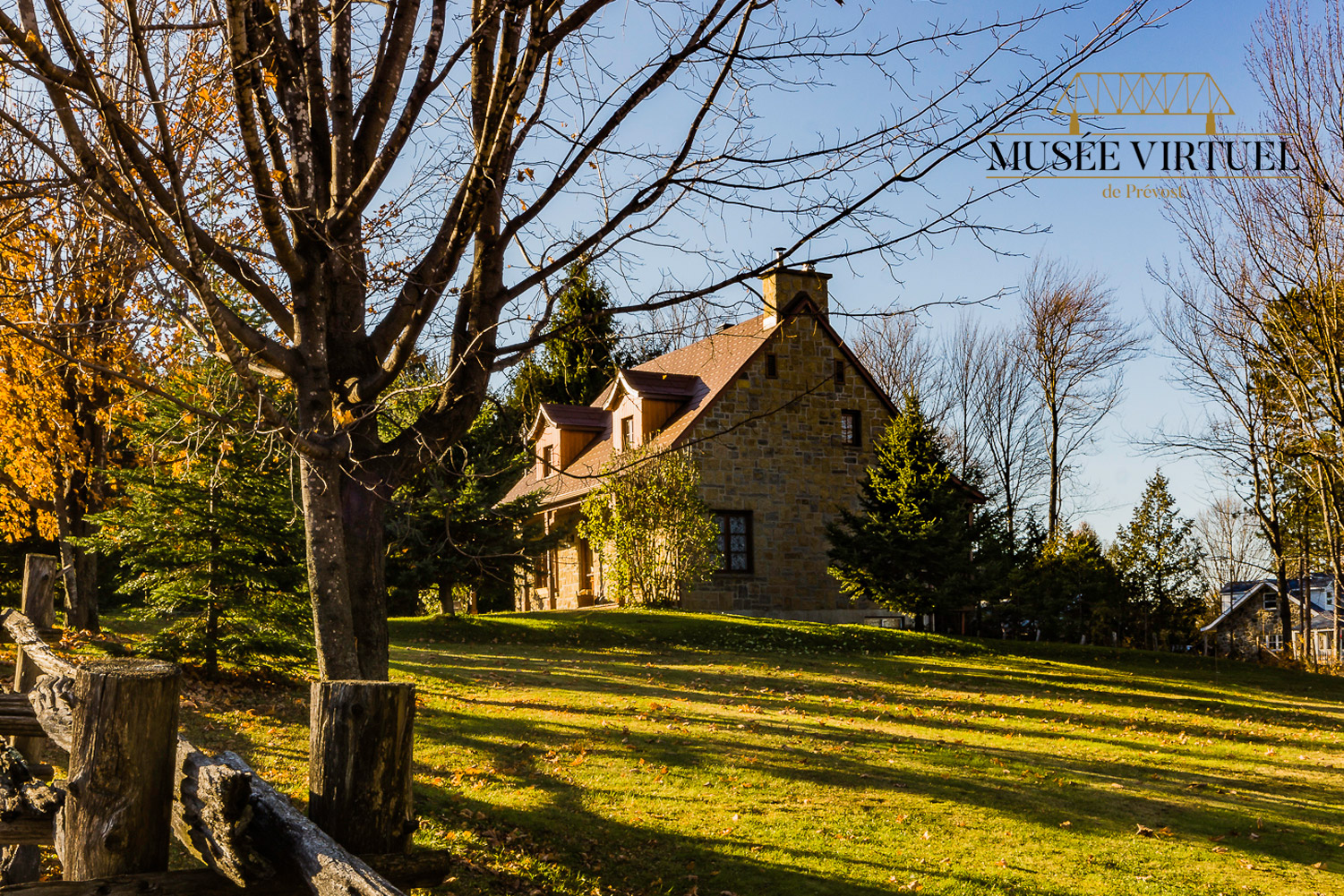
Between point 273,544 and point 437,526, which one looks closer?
point 273,544

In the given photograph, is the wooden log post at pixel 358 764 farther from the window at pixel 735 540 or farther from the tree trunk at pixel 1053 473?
the tree trunk at pixel 1053 473

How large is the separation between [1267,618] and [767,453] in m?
23.7

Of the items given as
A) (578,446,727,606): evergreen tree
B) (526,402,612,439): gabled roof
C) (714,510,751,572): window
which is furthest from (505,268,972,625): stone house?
(526,402,612,439): gabled roof

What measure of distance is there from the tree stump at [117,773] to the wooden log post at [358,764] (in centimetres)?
54

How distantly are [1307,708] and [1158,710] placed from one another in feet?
10.8

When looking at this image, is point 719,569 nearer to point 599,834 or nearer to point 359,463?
point 599,834

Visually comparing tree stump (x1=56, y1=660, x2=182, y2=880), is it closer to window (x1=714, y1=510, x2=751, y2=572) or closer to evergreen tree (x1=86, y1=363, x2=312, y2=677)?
evergreen tree (x1=86, y1=363, x2=312, y2=677)

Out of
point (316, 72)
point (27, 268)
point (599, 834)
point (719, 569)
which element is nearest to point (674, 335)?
point (316, 72)

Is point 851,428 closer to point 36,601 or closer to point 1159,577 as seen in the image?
point 1159,577

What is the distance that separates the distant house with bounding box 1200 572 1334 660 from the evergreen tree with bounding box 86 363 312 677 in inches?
1080

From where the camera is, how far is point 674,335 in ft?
19.7

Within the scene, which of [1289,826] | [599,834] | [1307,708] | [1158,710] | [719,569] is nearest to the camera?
[599,834]

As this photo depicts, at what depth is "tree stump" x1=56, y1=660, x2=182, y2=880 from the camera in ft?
10.6

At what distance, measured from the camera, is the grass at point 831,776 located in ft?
21.7
